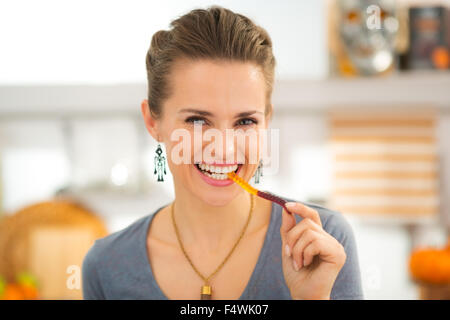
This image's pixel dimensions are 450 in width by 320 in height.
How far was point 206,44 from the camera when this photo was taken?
1.25 feet

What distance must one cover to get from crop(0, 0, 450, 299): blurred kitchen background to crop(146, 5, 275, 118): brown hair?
42 cm

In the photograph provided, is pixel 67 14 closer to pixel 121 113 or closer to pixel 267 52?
pixel 267 52

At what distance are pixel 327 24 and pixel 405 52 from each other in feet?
0.67

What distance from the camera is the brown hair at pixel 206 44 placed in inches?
15.0

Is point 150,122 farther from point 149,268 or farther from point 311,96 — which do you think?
point 311,96

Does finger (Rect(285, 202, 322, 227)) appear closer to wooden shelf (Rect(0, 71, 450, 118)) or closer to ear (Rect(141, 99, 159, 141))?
ear (Rect(141, 99, 159, 141))

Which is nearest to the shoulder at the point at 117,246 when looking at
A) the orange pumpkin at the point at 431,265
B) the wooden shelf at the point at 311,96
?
the wooden shelf at the point at 311,96

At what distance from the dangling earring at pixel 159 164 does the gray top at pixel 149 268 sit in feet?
0.34

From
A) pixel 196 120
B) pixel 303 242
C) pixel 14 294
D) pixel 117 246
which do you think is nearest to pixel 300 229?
pixel 303 242

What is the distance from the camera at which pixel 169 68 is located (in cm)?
38

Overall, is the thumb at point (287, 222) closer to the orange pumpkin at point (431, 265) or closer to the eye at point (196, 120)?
the eye at point (196, 120)

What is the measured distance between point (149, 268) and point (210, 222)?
0.07 m

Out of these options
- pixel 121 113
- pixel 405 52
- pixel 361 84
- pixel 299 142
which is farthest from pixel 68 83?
pixel 405 52

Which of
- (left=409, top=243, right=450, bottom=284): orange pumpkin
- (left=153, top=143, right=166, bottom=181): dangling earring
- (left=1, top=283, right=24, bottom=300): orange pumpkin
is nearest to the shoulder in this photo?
(left=153, top=143, right=166, bottom=181): dangling earring
